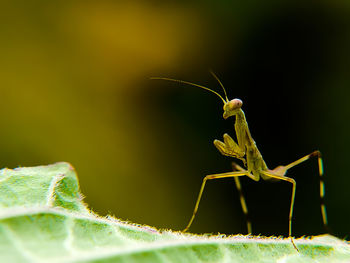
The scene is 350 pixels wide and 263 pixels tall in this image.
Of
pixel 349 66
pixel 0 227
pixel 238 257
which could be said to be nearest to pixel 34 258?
pixel 0 227

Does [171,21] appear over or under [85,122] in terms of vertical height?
over

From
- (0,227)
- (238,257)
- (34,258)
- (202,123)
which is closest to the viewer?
(34,258)

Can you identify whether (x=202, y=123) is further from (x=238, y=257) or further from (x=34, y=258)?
(x=34, y=258)

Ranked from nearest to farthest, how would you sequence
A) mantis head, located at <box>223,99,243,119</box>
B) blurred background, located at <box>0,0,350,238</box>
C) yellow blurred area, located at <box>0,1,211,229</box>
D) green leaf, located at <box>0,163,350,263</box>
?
green leaf, located at <box>0,163,350,263</box>
mantis head, located at <box>223,99,243,119</box>
blurred background, located at <box>0,0,350,238</box>
yellow blurred area, located at <box>0,1,211,229</box>

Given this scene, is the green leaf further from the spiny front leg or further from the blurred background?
the blurred background

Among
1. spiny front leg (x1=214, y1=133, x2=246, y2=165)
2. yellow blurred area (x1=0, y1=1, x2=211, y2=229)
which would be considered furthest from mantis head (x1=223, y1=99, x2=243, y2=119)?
yellow blurred area (x1=0, y1=1, x2=211, y2=229)

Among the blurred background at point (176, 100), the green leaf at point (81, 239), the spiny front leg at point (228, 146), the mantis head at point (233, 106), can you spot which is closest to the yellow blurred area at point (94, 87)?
the blurred background at point (176, 100)
